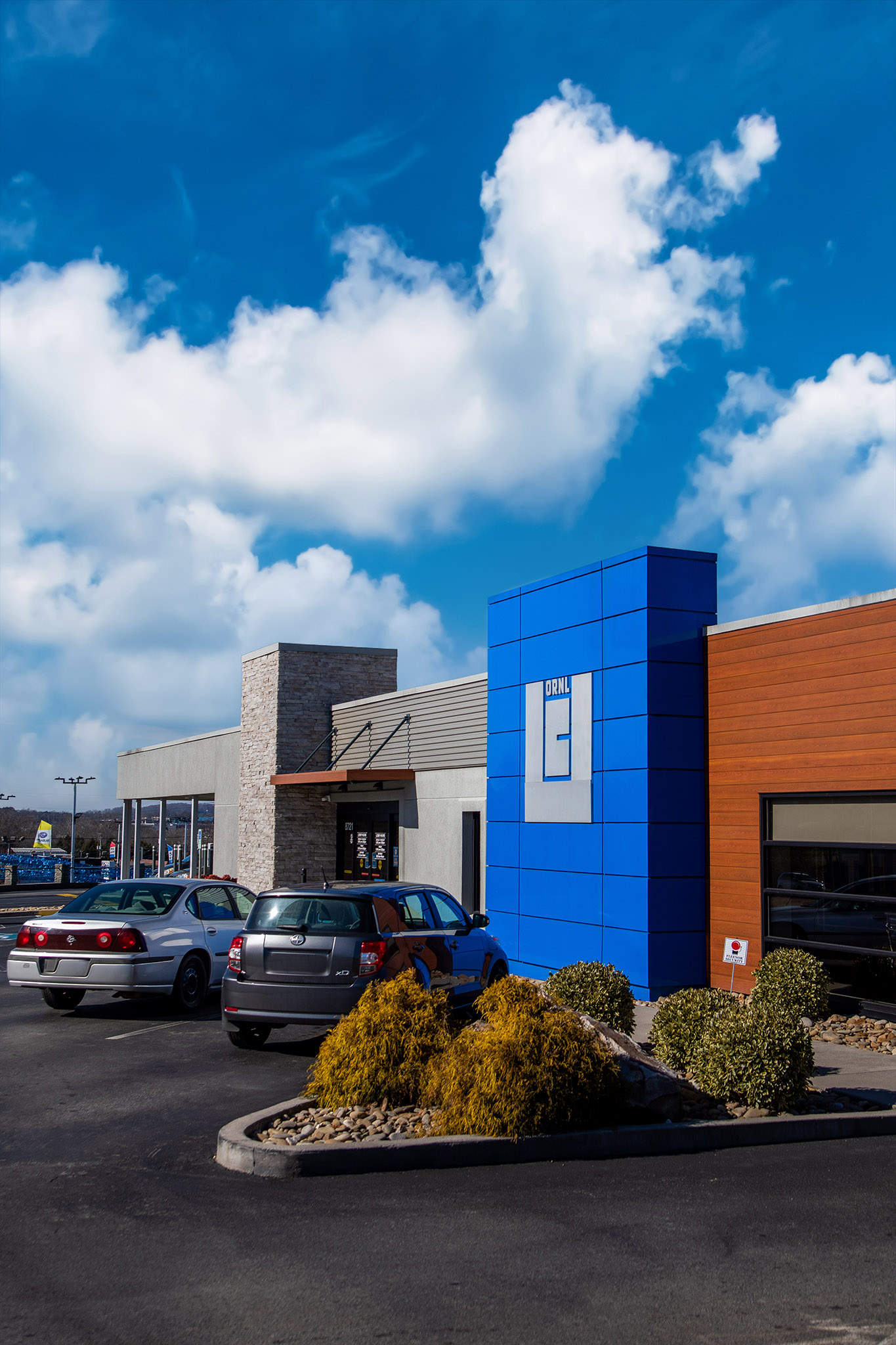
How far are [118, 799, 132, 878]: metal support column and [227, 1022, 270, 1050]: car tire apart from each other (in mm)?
30854

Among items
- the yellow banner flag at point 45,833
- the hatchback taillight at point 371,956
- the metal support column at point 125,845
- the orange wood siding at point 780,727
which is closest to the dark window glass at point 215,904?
the hatchback taillight at point 371,956

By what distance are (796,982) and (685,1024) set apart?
10.1ft

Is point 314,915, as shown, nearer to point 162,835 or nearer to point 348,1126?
point 348,1126

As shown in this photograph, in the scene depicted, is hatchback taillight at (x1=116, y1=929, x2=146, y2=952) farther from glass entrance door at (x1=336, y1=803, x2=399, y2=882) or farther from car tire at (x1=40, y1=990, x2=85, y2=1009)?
glass entrance door at (x1=336, y1=803, x2=399, y2=882)

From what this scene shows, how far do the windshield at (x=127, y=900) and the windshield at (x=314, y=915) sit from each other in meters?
3.15

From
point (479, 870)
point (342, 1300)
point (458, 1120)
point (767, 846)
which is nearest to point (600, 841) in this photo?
point (767, 846)

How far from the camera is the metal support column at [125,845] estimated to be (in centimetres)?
4094

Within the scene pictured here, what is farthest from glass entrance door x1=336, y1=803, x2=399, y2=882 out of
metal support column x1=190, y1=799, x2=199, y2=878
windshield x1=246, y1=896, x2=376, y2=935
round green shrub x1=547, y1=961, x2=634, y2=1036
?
round green shrub x1=547, y1=961, x2=634, y2=1036

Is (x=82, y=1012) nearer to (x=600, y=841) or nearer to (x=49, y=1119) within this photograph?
(x=49, y=1119)

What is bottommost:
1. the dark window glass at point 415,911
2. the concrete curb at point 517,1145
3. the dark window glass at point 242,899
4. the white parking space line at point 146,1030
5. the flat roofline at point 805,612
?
the white parking space line at point 146,1030

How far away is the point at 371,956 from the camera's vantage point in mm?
9867

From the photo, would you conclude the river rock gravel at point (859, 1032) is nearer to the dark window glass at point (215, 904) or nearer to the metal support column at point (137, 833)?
the dark window glass at point (215, 904)

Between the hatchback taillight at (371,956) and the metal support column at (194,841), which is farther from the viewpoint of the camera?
the metal support column at (194,841)

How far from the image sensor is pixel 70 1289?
4914mm
